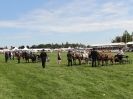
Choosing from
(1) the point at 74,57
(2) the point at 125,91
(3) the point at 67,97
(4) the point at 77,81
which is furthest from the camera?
(1) the point at 74,57

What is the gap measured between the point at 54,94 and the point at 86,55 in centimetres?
2808

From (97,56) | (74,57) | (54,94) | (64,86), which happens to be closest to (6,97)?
(54,94)

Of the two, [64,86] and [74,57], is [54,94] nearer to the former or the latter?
[64,86]

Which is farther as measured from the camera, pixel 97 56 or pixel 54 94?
pixel 97 56

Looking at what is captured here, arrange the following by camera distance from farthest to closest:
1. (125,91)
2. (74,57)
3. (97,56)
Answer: (74,57) < (97,56) < (125,91)

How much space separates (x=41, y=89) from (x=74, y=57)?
25.2 meters

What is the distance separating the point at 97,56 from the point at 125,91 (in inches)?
860

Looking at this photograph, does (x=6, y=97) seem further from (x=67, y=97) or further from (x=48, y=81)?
(x=48, y=81)

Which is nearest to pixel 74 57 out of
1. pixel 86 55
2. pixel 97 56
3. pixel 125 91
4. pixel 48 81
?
pixel 86 55

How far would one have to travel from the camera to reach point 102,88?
80.6 feet

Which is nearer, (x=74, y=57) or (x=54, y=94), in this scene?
Result: (x=54, y=94)

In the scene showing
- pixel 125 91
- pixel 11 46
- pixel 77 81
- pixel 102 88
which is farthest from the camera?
pixel 11 46

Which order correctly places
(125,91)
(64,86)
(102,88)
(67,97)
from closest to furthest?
(67,97), (125,91), (102,88), (64,86)

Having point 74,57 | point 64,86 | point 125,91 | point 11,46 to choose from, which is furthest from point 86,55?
point 11,46
